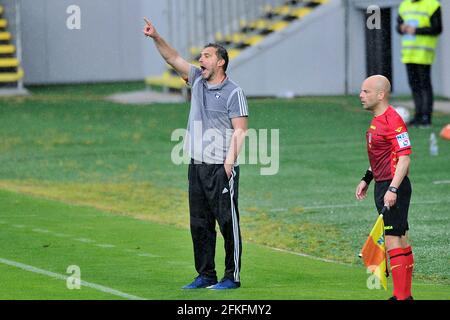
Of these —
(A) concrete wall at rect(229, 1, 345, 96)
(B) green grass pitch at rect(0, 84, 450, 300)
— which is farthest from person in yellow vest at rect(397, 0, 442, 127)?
(A) concrete wall at rect(229, 1, 345, 96)

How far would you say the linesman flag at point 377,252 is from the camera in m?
10.1

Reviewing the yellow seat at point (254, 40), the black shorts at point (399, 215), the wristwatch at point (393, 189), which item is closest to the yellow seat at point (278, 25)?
the yellow seat at point (254, 40)

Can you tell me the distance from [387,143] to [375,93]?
388 millimetres

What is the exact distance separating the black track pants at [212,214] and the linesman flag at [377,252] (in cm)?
121

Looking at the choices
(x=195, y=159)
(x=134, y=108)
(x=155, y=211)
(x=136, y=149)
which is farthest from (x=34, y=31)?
(x=195, y=159)

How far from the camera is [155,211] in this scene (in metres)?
16.2

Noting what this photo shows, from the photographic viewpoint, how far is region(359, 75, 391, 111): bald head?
33.5ft

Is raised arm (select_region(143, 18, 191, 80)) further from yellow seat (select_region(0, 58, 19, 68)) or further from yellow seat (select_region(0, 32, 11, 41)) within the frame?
yellow seat (select_region(0, 32, 11, 41))

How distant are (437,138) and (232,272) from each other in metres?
11.9

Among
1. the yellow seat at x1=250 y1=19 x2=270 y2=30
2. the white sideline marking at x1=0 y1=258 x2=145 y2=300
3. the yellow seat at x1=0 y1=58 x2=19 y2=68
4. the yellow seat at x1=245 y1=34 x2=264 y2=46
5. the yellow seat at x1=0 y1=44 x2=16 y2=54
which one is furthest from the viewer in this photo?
the yellow seat at x1=0 y1=44 x2=16 y2=54

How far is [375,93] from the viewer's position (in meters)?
10.2

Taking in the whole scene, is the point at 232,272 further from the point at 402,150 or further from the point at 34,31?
the point at 34,31

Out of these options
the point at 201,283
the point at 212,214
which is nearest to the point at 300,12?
the point at 212,214
